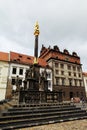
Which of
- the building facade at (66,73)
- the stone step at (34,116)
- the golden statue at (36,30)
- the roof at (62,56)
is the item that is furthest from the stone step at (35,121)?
the roof at (62,56)

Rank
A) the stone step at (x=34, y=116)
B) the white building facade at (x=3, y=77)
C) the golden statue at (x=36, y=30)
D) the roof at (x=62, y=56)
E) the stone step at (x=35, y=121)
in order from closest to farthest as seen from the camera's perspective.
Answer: the stone step at (x=35, y=121)
the stone step at (x=34, y=116)
the golden statue at (x=36, y=30)
the white building facade at (x=3, y=77)
the roof at (x=62, y=56)

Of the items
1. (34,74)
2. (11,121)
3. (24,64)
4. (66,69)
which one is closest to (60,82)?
(66,69)

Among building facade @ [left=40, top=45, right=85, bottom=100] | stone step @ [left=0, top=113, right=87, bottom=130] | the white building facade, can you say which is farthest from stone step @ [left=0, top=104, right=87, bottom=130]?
building facade @ [left=40, top=45, right=85, bottom=100]

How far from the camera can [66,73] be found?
1356 inches

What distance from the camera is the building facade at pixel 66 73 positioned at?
31.9 m

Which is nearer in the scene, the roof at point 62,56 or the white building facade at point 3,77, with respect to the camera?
the white building facade at point 3,77

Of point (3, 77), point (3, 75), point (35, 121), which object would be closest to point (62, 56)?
point (3, 75)

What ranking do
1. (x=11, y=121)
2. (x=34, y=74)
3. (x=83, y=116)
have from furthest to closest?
(x=34, y=74) < (x=83, y=116) < (x=11, y=121)

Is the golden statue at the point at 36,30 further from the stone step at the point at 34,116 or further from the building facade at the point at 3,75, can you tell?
the building facade at the point at 3,75

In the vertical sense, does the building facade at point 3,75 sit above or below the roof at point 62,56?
below

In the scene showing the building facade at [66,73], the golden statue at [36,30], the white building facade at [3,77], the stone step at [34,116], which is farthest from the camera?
the building facade at [66,73]

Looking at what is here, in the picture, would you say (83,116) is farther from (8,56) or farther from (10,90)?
(8,56)

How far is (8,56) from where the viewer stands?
29.9m

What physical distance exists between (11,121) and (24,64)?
2289 centimetres
